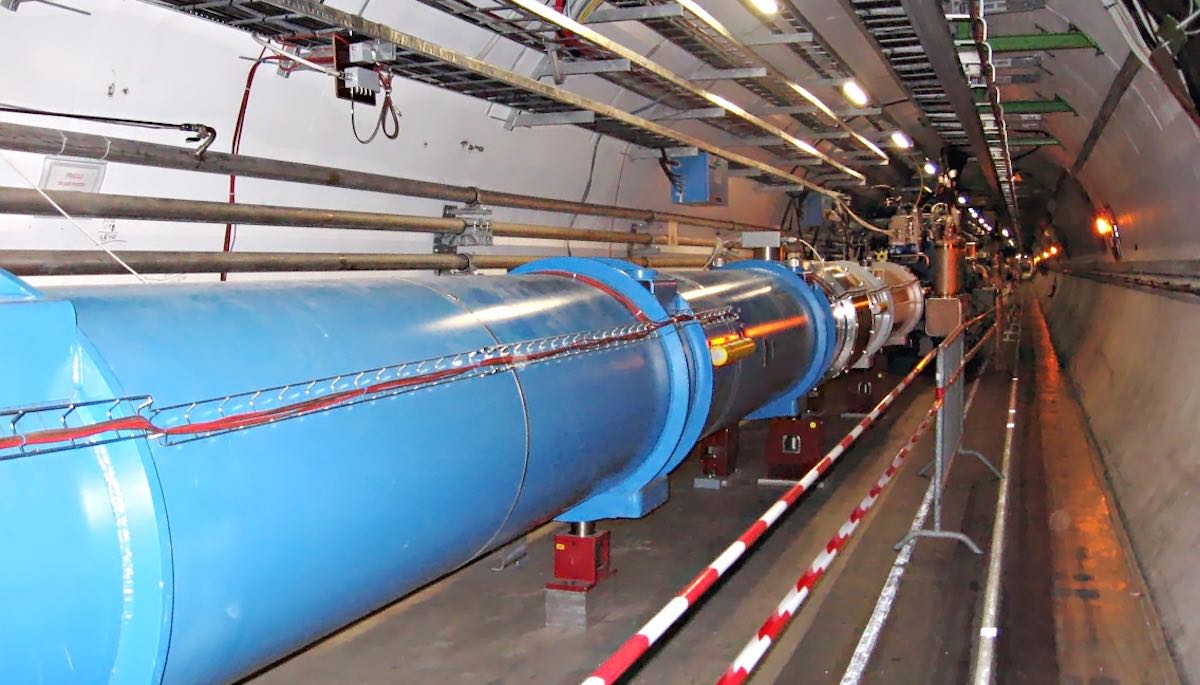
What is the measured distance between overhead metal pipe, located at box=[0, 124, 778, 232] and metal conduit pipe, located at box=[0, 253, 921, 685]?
1415mm

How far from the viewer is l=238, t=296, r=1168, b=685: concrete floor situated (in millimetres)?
3938

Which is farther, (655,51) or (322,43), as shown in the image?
(655,51)

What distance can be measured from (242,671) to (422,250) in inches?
161

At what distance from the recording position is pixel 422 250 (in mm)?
5734

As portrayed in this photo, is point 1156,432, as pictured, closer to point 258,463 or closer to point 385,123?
point 385,123

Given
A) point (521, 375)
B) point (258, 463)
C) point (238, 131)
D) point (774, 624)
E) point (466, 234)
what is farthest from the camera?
point (466, 234)

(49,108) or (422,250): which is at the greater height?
(49,108)

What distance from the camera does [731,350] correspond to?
3805 mm

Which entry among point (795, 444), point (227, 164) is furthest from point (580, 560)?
point (795, 444)

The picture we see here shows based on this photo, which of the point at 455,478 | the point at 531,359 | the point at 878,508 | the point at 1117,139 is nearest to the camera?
the point at 455,478

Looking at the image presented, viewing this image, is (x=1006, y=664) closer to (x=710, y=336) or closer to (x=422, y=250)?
(x=710, y=336)

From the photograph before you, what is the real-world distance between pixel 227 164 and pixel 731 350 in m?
2.10

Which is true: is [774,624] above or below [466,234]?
below

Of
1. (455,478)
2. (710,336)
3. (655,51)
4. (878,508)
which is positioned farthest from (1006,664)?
(655,51)
